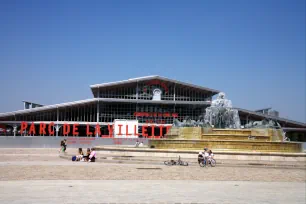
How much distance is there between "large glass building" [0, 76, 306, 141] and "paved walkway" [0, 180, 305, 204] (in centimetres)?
4718

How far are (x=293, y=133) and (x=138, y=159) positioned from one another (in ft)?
173

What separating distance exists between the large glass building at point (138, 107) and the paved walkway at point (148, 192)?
155 feet

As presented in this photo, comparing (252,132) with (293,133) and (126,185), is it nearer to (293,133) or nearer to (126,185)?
(126,185)

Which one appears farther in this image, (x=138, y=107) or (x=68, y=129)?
(x=138, y=107)

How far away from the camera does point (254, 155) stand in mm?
20281

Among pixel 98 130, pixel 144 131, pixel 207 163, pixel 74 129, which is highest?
pixel 74 129

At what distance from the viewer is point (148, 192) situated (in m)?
9.98

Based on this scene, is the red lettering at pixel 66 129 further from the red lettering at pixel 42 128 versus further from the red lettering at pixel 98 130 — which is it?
the red lettering at pixel 98 130

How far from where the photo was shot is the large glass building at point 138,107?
58.8m

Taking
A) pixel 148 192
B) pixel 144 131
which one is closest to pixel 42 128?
pixel 144 131

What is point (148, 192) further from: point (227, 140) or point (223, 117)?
point (223, 117)

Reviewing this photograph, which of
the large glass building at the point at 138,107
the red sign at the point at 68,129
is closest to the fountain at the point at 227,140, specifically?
the red sign at the point at 68,129

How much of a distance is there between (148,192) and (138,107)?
5269cm

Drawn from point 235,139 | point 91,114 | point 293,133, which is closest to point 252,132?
point 235,139
